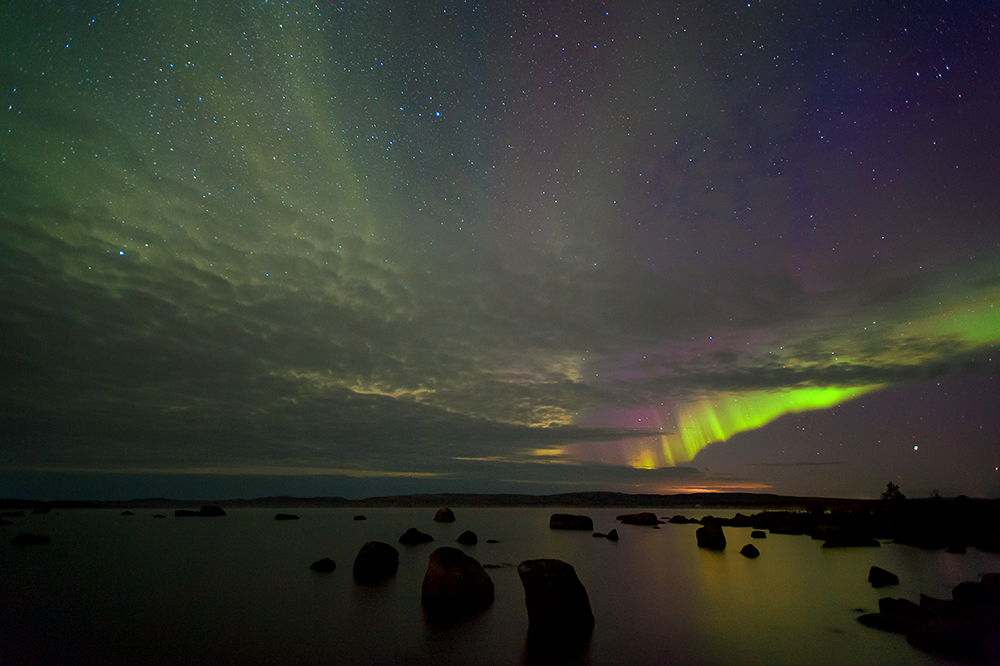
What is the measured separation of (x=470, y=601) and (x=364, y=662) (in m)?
6.59

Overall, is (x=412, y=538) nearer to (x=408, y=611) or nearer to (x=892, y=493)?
(x=408, y=611)

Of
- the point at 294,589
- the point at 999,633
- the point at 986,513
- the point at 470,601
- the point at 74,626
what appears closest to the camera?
the point at 999,633

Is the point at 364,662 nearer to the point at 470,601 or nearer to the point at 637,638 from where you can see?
the point at 470,601

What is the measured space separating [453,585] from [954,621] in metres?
15.5

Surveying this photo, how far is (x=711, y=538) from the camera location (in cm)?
4706

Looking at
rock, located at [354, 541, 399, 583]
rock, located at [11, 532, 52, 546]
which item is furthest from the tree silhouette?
rock, located at [11, 532, 52, 546]

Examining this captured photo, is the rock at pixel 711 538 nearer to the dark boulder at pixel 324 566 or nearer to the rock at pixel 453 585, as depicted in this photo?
the dark boulder at pixel 324 566

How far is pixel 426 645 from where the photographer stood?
1480 centimetres

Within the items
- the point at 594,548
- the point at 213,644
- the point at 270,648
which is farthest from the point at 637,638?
the point at 594,548

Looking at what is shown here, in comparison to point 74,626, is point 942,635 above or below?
above

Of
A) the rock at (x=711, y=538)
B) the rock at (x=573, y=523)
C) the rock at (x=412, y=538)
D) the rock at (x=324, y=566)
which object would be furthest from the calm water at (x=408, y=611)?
the rock at (x=573, y=523)

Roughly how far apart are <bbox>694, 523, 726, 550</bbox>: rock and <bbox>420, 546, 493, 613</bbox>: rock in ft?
112

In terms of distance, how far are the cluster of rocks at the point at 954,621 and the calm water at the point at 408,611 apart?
639 mm

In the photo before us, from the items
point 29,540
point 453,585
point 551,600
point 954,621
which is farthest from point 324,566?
point 29,540
